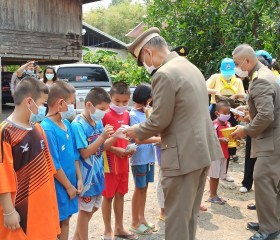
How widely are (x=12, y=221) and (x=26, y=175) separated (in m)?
0.31

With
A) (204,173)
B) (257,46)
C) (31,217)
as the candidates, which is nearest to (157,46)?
(204,173)

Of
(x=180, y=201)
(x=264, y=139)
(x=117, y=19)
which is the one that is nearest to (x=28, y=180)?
(x=180, y=201)

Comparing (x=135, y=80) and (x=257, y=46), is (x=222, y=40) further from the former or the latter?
(x=135, y=80)

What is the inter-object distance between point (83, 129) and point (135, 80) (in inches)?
300

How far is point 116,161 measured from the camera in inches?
155

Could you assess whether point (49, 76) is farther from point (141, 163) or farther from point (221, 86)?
point (141, 163)

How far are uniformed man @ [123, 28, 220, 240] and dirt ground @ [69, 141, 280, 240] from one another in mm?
1232

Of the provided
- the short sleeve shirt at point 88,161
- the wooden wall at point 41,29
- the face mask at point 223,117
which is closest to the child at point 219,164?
the face mask at point 223,117

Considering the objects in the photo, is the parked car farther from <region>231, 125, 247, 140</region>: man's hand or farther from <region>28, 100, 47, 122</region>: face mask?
<region>28, 100, 47, 122</region>: face mask

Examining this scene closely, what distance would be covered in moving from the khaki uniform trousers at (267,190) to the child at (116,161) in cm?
146

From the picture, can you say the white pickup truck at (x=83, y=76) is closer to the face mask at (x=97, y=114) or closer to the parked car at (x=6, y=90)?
the parked car at (x=6, y=90)

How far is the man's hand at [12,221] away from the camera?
8.29 feet

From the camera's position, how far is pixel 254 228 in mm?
4594

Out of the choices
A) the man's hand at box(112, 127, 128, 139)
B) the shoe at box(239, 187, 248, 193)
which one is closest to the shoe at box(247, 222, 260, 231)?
the shoe at box(239, 187, 248, 193)
